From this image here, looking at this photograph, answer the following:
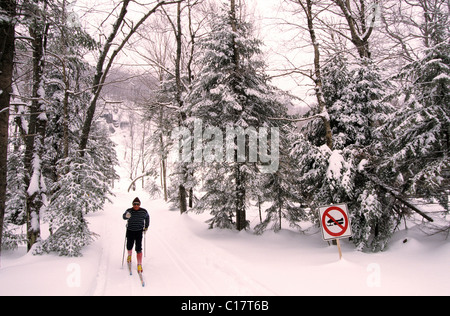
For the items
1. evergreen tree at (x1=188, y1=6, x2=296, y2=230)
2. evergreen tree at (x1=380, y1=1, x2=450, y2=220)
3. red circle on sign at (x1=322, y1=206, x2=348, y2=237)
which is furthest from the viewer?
evergreen tree at (x1=188, y1=6, x2=296, y2=230)

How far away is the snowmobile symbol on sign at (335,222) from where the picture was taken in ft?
20.6

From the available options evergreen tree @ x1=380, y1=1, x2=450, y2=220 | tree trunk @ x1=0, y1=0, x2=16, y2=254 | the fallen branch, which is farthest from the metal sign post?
tree trunk @ x1=0, y1=0, x2=16, y2=254

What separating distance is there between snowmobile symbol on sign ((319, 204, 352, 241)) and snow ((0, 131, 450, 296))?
0.76 m

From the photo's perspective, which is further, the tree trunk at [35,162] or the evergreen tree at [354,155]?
the tree trunk at [35,162]

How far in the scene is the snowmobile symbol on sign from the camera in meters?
6.28

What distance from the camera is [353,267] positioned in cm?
607

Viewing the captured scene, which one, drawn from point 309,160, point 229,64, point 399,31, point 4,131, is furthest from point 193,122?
point 399,31

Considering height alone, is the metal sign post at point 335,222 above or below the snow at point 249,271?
above

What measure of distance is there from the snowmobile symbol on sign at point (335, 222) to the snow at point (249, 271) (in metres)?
0.76

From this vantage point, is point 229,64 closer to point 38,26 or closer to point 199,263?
point 38,26

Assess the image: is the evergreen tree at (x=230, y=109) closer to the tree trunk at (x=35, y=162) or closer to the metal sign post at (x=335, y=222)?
the metal sign post at (x=335, y=222)

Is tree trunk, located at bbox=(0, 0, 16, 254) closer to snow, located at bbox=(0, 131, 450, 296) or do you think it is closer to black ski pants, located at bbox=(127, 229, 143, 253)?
snow, located at bbox=(0, 131, 450, 296)

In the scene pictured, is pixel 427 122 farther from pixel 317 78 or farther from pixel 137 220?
pixel 137 220

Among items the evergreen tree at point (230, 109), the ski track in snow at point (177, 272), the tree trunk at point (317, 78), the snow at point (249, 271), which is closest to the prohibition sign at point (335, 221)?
the snow at point (249, 271)
